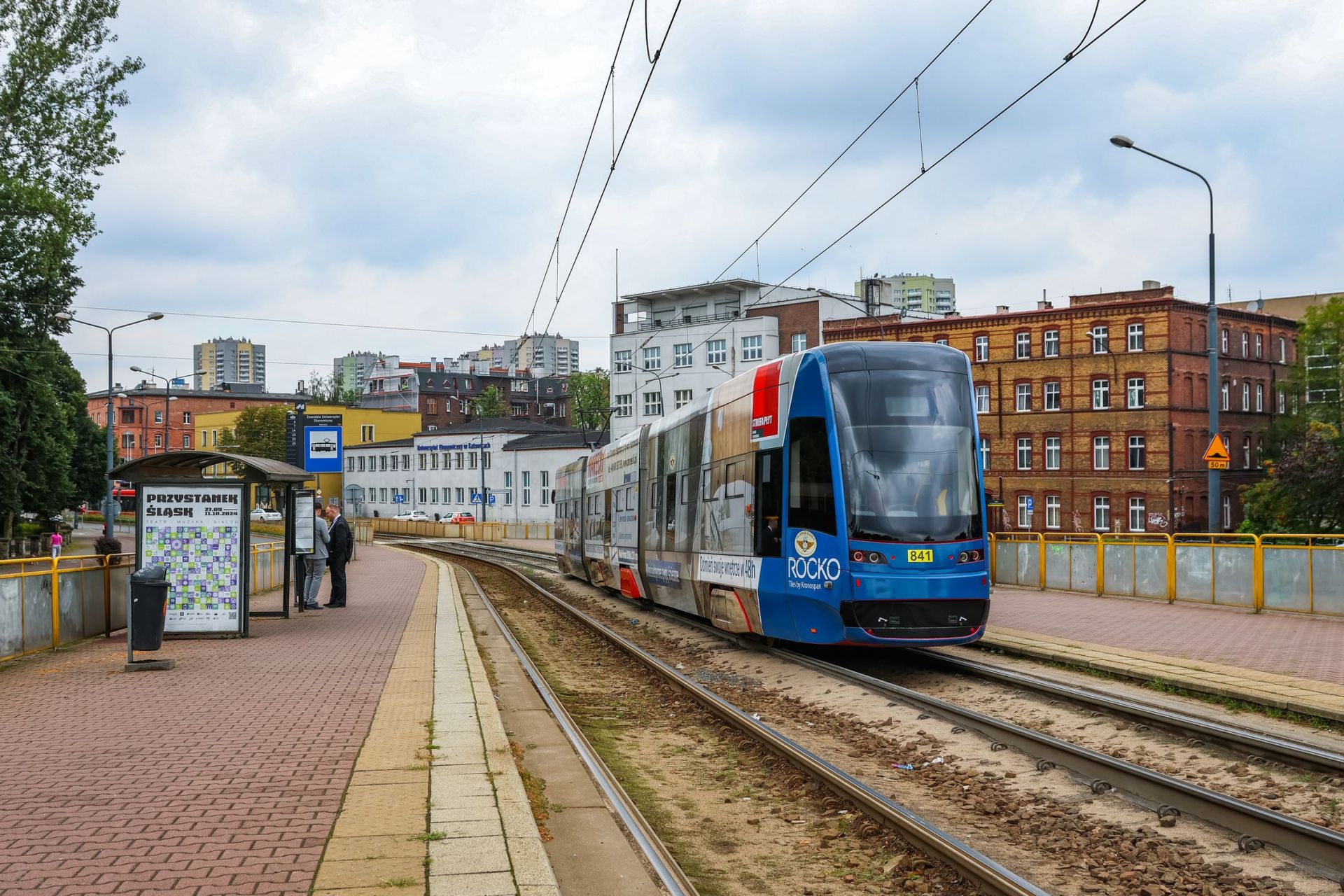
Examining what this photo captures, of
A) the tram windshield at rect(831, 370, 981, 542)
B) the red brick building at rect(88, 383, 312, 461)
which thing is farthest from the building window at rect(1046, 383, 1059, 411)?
the red brick building at rect(88, 383, 312, 461)

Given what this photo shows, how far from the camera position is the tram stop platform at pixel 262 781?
17.8 ft

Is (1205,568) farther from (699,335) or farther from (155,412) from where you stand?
(155,412)

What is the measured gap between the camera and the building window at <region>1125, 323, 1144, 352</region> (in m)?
60.3

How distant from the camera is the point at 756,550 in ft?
47.4

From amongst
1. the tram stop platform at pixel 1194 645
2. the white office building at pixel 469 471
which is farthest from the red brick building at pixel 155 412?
the tram stop platform at pixel 1194 645

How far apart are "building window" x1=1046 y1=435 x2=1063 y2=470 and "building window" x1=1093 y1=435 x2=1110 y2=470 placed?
1.80 metres

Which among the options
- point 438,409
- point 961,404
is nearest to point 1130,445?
point 961,404

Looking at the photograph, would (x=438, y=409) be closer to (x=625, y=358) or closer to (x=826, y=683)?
(x=625, y=358)

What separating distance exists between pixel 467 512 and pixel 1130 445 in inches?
1963

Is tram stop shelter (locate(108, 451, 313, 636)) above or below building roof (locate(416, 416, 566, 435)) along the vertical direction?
below

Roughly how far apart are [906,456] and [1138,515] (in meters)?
50.9

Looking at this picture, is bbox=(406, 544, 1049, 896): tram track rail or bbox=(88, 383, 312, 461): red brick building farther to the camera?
bbox=(88, 383, 312, 461): red brick building

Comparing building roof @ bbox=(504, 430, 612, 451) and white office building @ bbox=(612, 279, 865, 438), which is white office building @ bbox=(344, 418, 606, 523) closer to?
building roof @ bbox=(504, 430, 612, 451)

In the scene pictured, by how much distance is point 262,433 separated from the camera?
346 feet
